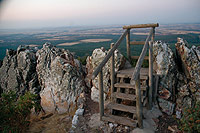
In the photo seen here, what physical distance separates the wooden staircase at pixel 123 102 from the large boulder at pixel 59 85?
1763mm

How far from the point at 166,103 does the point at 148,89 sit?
3.43 feet

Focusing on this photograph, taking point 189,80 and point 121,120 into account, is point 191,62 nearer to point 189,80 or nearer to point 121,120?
point 189,80

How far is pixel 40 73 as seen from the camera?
7992 millimetres

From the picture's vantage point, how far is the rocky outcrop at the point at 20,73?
818cm

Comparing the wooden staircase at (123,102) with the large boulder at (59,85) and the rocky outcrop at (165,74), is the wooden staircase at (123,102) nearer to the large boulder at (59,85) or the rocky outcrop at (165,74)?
the rocky outcrop at (165,74)

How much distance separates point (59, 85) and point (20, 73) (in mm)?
2616

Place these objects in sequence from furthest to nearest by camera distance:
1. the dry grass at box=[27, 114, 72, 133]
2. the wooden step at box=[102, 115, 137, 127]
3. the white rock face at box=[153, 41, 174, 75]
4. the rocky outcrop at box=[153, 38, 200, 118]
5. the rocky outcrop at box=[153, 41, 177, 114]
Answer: the white rock face at box=[153, 41, 174, 75] < the rocky outcrop at box=[153, 38, 200, 118] < the rocky outcrop at box=[153, 41, 177, 114] < the dry grass at box=[27, 114, 72, 133] < the wooden step at box=[102, 115, 137, 127]

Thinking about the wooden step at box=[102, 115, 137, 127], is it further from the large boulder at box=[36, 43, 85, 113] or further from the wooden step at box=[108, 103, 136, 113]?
the large boulder at box=[36, 43, 85, 113]

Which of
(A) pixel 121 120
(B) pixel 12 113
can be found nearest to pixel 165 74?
(A) pixel 121 120

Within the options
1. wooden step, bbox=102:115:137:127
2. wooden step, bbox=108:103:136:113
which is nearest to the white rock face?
wooden step, bbox=108:103:136:113

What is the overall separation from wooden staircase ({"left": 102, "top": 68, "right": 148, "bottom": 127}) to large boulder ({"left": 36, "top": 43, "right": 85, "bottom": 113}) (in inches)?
69.4

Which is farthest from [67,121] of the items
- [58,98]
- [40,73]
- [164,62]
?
[164,62]

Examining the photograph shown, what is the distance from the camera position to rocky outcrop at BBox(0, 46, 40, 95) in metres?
8.18

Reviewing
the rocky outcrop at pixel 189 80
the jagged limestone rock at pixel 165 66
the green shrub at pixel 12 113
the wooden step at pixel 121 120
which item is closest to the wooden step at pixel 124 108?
the wooden step at pixel 121 120
